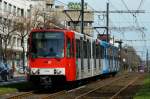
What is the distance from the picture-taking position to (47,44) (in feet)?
97.8

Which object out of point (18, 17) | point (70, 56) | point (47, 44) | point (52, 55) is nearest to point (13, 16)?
point (18, 17)

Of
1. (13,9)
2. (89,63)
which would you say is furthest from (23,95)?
(13,9)

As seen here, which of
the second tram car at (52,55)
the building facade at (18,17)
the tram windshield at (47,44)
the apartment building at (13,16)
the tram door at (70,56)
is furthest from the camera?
the building facade at (18,17)

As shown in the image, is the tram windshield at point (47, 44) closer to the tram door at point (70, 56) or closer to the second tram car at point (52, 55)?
the second tram car at point (52, 55)

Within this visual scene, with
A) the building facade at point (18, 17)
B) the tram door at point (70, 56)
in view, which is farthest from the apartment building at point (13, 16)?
the tram door at point (70, 56)

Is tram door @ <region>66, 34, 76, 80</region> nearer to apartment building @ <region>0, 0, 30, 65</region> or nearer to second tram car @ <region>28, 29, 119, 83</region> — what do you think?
second tram car @ <region>28, 29, 119, 83</region>

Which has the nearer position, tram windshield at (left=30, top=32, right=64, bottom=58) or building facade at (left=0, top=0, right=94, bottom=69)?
tram windshield at (left=30, top=32, right=64, bottom=58)

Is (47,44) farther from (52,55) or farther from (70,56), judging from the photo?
(70,56)

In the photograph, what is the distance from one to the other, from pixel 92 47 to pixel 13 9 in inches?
2260

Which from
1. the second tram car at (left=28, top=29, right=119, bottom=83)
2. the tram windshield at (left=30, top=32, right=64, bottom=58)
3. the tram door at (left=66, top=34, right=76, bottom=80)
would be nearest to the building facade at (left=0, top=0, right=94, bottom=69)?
the tram door at (left=66, top=34, right=76, bottom=80)

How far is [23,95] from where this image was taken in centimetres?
2695

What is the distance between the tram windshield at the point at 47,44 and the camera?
97.1 ft

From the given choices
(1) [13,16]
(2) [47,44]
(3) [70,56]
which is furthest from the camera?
(1) [13,16]

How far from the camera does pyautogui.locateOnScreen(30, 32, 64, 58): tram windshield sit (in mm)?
29609
